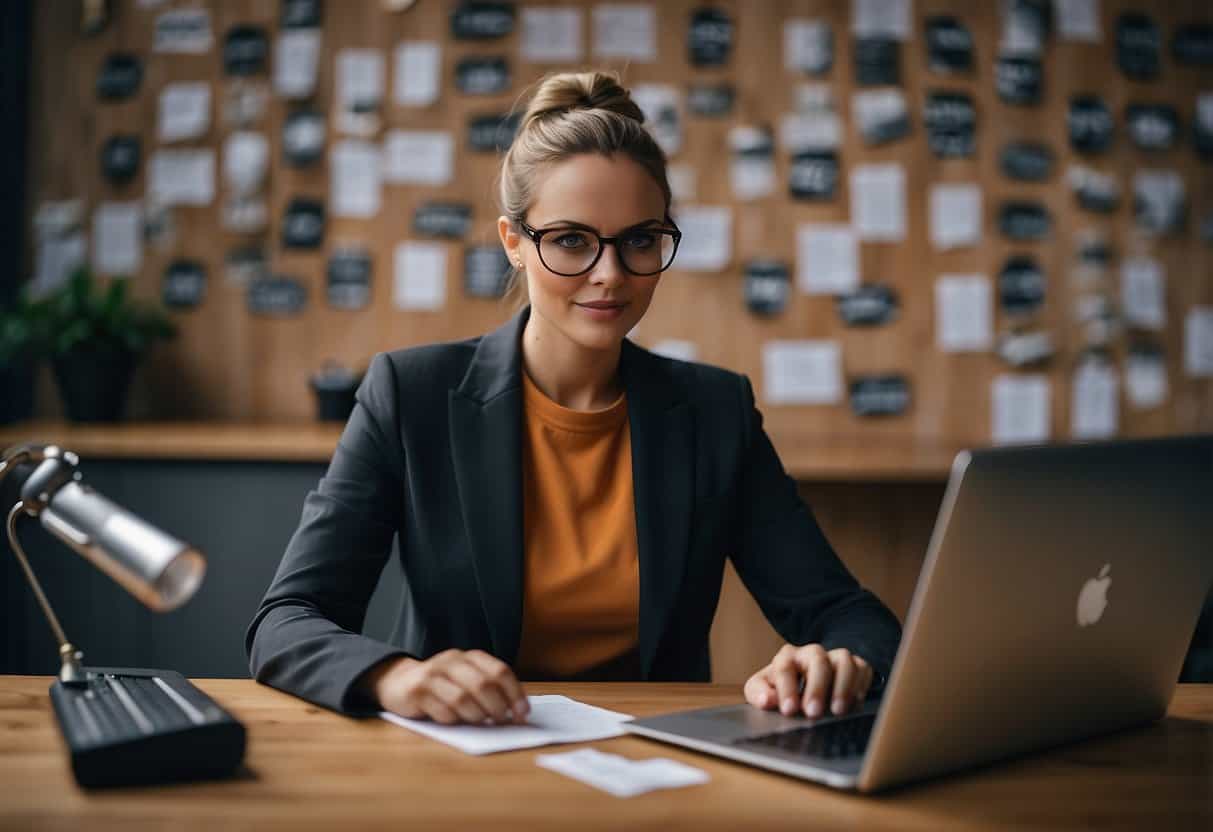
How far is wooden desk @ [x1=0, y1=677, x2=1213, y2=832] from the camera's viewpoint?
806 millimetres

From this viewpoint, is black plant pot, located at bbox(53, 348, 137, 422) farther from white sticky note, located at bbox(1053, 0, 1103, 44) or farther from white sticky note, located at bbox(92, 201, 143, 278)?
white sticky note, located at bbox(1053, 0, 1103, 44)

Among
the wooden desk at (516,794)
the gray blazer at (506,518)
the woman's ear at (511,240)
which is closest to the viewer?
the wooden desk at (516,794)

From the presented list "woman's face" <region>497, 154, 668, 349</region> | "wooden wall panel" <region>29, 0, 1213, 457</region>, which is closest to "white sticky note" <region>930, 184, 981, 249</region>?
"wooden wall panel" <region>29, 0, 1213, 457</region>

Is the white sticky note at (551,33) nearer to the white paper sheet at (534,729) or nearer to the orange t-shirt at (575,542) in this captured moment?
the orange t-shirt at (575,542)

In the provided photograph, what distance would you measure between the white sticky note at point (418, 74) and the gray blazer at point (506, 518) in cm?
159

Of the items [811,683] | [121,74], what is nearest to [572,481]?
[811,683]

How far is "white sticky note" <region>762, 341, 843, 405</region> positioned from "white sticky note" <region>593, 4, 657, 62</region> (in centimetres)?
79

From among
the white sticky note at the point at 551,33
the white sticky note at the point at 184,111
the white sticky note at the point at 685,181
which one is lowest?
the white sticky note at the point at 685,181

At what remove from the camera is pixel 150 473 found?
249 cm

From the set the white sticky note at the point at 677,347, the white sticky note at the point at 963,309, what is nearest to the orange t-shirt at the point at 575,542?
the white sticky note at the point at 677,347

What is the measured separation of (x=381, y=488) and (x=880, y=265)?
1.88 m

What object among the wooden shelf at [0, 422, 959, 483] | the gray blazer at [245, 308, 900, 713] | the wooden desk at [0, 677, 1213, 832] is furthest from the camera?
the wooden shelf at [0, 422, 959, 483]

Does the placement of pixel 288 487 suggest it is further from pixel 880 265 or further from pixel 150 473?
pixel 880 265

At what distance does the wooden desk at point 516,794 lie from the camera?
81 cm
